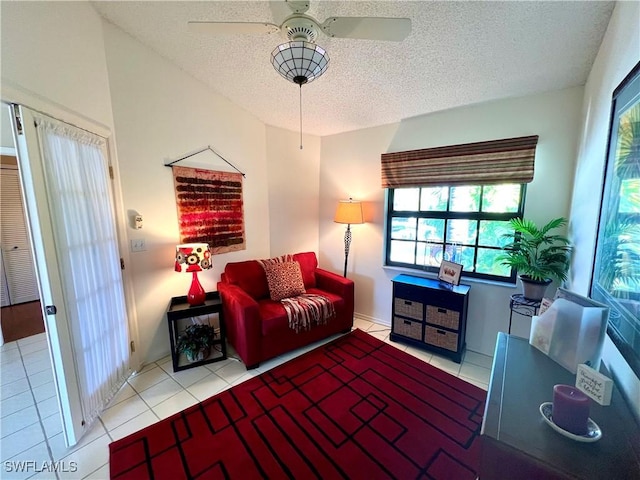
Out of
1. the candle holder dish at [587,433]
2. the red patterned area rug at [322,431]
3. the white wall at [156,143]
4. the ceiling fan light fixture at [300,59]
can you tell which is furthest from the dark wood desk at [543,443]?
the white wall at [156,143]

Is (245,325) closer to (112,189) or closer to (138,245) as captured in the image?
(138,245)

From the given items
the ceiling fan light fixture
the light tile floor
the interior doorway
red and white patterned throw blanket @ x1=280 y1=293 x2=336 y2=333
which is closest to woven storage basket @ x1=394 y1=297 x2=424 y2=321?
the light tile floor

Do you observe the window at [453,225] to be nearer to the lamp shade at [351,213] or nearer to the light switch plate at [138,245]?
the lamp shade at [351,213]

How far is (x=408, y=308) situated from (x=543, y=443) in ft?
6.52

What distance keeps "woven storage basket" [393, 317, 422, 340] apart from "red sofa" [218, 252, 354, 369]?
1.68 ft

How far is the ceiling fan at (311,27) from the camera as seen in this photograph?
4.05 ft

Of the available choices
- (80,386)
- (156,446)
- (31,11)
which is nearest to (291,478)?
(156,446)

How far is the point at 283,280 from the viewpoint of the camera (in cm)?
286

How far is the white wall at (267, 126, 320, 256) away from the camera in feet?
11.0

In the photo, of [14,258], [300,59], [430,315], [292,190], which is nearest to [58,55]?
[300,59]

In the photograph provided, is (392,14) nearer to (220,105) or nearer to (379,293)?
(220,105)

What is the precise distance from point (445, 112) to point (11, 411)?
→ 4.37 metres

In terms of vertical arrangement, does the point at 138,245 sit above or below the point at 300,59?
below

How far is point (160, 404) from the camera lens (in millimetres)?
1930
